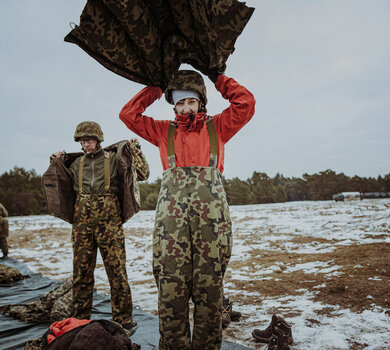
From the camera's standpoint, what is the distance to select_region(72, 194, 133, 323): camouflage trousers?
3625 millimetres

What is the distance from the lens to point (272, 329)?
10.0 ft

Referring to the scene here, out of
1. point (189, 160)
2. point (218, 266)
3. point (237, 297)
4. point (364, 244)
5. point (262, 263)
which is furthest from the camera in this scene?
point (364, 244)

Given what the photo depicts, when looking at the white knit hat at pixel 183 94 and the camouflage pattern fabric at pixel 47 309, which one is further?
the camouflage pattern fabric at pixel 47 309

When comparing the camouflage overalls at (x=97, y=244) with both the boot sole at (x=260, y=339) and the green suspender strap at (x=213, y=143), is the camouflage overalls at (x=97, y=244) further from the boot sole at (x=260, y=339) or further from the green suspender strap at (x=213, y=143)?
the green suspender strap at (x=213, y=143)

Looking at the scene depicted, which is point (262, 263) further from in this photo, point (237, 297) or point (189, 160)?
point (189, 160)

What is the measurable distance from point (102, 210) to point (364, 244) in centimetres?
774

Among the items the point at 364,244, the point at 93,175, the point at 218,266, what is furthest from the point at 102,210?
the point at 364,244

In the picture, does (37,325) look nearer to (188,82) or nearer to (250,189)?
(188,82)

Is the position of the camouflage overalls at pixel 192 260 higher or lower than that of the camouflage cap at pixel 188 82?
lower

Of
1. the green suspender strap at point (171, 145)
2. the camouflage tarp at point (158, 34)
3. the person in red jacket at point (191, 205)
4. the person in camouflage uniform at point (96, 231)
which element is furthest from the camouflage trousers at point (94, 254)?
the camouflage tarp at point (158, 34)

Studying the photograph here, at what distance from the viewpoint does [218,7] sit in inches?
86.1

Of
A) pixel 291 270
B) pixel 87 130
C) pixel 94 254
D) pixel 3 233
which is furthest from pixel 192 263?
pixel 3 233

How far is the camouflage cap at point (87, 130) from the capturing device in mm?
3912

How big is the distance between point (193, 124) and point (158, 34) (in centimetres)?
91
